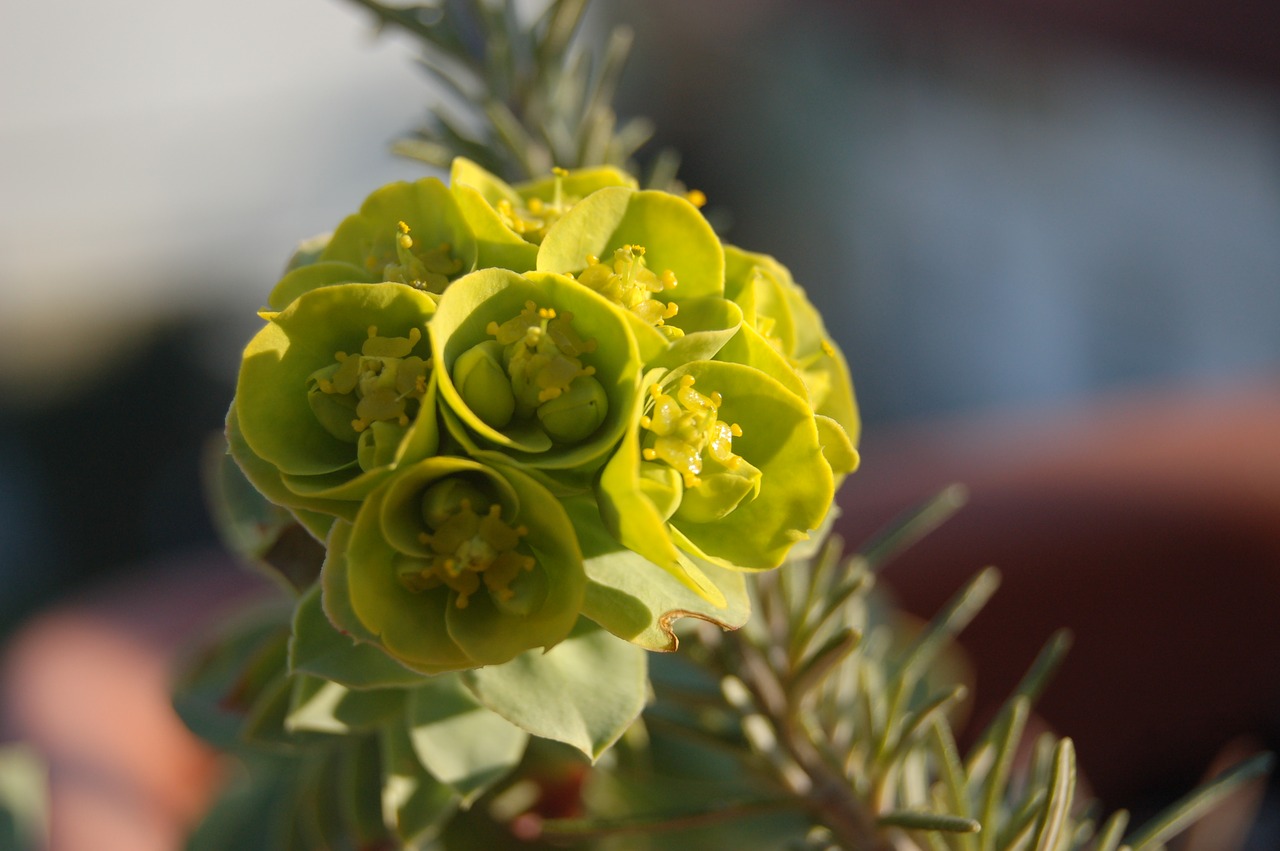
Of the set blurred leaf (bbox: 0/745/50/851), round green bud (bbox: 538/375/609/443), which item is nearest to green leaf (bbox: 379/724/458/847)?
round green bud (bbox: 538/375/609/443)

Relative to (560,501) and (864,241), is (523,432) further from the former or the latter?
(864,241)

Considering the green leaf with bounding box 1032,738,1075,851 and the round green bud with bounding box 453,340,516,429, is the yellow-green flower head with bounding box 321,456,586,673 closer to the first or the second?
the round green bud with bounding box 453,340,516,429

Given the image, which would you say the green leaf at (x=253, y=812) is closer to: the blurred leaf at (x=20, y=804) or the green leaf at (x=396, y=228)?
the blurred leaf at (x=20, y=804)

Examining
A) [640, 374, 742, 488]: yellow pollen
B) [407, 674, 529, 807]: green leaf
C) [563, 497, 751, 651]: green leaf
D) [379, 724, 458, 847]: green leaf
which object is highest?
[640, 374, 742, 488]: yellow pollen

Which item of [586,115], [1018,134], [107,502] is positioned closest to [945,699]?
[586,115]

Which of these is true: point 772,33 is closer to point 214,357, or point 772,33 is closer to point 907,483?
point 214,357

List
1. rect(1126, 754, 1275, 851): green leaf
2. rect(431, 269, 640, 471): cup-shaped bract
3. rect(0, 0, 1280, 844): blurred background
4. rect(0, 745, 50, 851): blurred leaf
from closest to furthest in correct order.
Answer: rect(431, 269, 640, 471): cup-shaped bract, rect(1126, 754, 1275, 851): green leaf, rect(0, 745, 50, 851): blurred leaf, rect(0, 0, 1280, 844): blurred background
